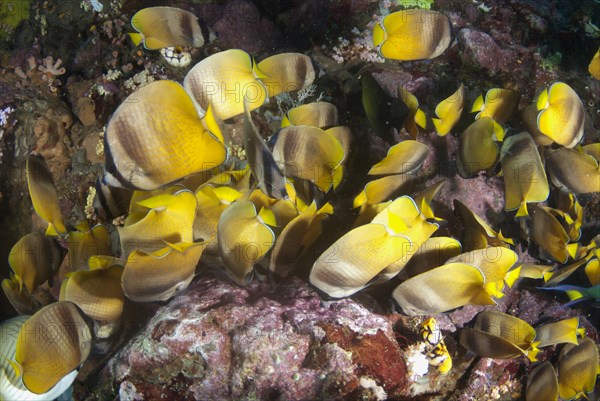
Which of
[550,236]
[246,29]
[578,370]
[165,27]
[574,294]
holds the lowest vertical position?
[578,370]

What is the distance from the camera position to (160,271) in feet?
6.07

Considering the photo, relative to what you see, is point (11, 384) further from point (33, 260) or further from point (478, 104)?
point (478, 104)

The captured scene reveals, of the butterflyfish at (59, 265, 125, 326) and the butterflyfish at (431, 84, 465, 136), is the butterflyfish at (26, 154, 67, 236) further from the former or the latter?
the butterflyfish at (431, 84, 465, 136)

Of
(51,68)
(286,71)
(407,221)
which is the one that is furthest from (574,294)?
(51,68)

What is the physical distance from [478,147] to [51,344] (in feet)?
8.19

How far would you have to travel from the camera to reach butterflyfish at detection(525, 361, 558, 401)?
8.68ft

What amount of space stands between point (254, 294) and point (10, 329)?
1.90 meters

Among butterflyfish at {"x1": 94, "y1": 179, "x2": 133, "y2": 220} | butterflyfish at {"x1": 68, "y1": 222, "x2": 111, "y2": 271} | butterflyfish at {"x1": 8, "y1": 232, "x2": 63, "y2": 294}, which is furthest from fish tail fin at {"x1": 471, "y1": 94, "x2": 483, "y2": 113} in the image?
butterflyfish at {"x1": 8, "y1": 232, "x2": 63, "y2": 294}

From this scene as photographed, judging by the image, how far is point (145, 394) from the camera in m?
1.86

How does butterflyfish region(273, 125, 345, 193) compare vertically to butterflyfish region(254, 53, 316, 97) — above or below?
below

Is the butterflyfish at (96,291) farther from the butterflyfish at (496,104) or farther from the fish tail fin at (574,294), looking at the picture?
the fish tail fin at (574,294)

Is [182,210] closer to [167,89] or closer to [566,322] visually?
[167,89]

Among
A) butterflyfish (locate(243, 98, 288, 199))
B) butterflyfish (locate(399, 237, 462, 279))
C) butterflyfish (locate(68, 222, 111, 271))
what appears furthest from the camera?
butterflyfish (locate(68, 222, 111, 271))

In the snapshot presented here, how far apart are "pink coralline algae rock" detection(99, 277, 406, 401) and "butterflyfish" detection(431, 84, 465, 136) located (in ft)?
4.41
